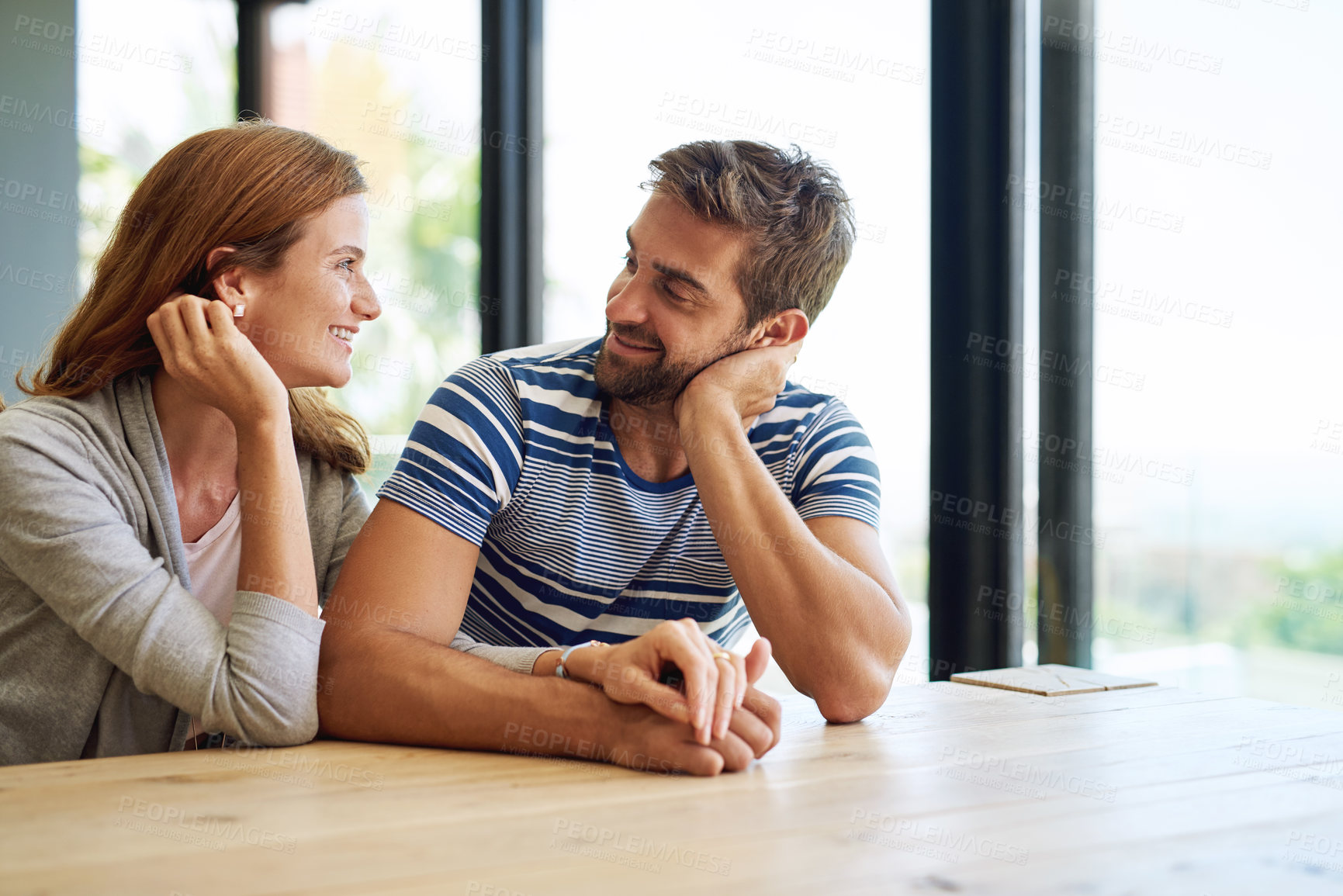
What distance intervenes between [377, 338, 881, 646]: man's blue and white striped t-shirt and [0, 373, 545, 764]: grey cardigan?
240mm

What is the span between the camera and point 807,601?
1.37 m

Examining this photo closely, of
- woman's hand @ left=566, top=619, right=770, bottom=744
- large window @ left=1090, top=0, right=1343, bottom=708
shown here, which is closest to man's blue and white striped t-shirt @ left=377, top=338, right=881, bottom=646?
woman's hand @ left=566, top=619, right=770, bottom=744

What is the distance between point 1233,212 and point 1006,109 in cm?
43

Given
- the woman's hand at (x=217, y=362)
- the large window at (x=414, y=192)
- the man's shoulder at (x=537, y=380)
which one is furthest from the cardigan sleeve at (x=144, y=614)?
the large window at (x=414, y=192)

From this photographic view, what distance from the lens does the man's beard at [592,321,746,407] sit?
1607 millimetres

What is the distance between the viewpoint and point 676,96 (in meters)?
2.64

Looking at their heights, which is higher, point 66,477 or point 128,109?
point 128,109

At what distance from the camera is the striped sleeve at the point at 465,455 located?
138cm

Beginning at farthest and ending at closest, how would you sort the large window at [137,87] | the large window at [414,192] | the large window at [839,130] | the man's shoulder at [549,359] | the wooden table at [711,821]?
the large window at [137,87]
the large window at [414,192]
the large window at [839,130]
the man's shoulder at [549,359]
the wooden table at [711,821]

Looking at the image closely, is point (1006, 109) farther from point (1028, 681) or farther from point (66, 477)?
point (66, 477)

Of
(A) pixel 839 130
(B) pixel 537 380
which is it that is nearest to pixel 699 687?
(B) pixel 537 380

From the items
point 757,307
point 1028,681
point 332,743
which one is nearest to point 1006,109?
point 757,307

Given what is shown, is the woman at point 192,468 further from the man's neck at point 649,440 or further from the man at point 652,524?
the man's neck at point 649,440

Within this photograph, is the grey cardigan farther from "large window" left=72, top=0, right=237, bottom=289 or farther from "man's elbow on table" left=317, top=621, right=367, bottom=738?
"large window" left=72, top=0, right=237, bottom=289
